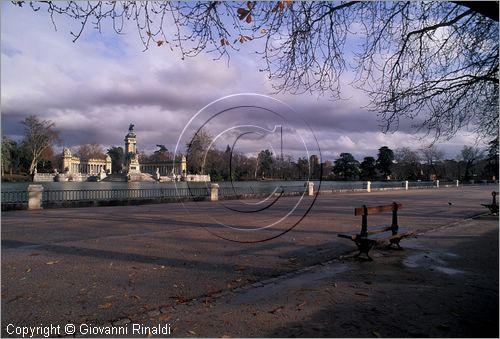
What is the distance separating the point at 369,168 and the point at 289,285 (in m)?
99.2

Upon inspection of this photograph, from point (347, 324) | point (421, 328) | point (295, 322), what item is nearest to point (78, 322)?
point (295, 322)

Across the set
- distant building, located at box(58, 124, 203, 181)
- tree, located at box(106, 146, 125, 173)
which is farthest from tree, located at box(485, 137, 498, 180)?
tree, located at box(106, 146, 125, 173)

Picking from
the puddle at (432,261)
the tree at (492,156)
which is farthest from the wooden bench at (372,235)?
the tree at (492,156)

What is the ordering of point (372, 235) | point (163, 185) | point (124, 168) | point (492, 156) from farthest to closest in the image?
point (124, 168) < point (163, 185) < point (492, 156) < point (372, 235)

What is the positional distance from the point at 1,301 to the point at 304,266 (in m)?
5.14

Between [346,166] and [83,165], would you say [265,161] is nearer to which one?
[346,166]

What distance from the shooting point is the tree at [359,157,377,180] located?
9827 cm

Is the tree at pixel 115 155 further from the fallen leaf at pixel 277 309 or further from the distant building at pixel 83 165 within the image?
the fallen leaf at pixel 277 309

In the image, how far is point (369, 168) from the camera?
101 metres

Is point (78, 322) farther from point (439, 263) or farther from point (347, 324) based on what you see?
point (439, 263)

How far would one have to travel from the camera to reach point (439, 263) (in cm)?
812

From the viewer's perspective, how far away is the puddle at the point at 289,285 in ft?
18.6

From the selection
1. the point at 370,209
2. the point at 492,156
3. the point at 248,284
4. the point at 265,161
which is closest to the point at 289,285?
the point at 248,284

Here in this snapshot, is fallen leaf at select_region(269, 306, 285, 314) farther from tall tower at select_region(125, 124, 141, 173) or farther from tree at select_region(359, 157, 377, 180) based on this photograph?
tree at select_region(359, 157, 377, 180)
